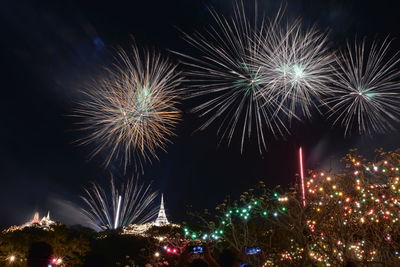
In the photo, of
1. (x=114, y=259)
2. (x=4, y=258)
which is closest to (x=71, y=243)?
(x=4, y=258)

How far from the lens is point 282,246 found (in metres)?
22.6

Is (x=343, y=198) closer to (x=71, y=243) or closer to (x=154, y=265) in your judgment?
(x=154, y=265)

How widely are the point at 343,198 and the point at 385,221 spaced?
1550mm

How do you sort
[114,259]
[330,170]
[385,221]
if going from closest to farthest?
[385,221], [330,170], [114,259]

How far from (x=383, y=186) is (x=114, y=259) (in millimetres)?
28055

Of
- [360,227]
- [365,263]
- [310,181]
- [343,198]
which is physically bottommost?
[365,263]

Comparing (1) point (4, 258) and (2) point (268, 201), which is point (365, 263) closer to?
(2) point (268, 201)

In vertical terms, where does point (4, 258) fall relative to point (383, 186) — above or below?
below

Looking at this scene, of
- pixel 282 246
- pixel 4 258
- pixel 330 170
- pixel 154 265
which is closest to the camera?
pixel 330 170

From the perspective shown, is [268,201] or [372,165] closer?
[372,165]

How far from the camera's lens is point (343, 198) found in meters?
13.5

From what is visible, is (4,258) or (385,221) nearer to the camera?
(385,221)

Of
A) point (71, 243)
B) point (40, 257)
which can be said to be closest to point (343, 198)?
point (40, 257)

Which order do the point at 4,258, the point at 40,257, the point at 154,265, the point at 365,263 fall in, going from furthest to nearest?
the point at 4,258 < the point at 154,265 < the point at 365,263 < the point at 40,257
